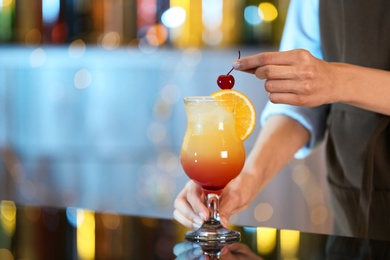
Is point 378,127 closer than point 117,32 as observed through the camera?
Yes

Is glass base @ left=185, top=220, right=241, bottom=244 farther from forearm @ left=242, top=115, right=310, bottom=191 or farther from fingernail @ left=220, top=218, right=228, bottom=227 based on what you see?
forearm @ left=242, top=115, right=310, bottom=191

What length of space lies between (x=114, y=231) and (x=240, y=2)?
214cm

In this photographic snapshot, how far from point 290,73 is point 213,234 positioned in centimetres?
Answer: 29

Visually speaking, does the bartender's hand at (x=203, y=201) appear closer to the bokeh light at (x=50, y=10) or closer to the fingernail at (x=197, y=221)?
the fingernail at (x=197, y=221)

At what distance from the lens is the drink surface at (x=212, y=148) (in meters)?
1.28

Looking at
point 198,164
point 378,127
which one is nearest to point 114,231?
point 198,164

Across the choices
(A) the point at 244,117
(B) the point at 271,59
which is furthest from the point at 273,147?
(B) the point at 271,59

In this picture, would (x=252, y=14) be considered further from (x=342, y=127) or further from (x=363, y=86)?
(x=363, y=86)

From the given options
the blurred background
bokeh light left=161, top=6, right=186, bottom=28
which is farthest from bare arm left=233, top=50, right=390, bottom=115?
bokeh light left=161, top=6, right=186, bottom=28

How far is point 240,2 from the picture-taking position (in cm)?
336

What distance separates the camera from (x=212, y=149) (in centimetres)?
128

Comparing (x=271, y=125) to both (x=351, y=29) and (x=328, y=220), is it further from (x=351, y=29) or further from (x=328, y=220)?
(x=328, y=220)

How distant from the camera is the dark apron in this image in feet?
5.48

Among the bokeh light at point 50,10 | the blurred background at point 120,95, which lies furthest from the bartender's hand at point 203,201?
the bokeh light at point 50,10
